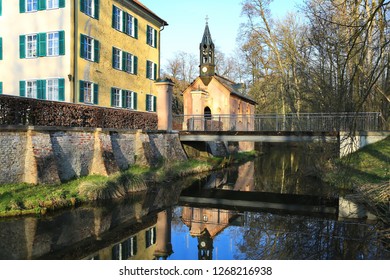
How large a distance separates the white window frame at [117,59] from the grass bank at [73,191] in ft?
27.0

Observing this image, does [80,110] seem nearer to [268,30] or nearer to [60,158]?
[60,158]

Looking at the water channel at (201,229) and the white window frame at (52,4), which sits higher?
the white window frame at (52,4)

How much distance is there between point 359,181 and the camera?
43.8 ft

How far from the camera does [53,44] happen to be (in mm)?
18469

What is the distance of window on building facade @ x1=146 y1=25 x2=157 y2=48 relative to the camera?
25297 millimetres

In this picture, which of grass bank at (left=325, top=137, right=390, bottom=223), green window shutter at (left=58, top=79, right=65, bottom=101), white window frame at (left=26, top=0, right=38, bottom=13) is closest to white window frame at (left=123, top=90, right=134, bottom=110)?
green window shutter at (left=58, top=79, right=65, bottom=101)

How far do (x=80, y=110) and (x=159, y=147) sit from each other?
551 centimetres

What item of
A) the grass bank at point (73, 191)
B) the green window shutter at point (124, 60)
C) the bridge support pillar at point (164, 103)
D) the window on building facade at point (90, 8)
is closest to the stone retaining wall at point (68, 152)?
the grass bank at point (73, 191)

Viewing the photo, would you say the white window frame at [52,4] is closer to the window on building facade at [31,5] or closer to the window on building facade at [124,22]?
the window on building facade at [31,5]

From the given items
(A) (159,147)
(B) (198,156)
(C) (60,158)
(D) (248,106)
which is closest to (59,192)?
(C) (60,158)

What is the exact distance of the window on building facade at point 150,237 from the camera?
26.3 ft

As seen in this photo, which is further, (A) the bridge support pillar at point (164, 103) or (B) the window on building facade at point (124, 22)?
(B) the window on building facade at point (124, 22)

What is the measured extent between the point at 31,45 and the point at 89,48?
120 inches

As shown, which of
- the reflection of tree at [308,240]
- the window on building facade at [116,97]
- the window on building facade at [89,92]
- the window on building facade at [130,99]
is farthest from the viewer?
the window on building facade at [130,99]
